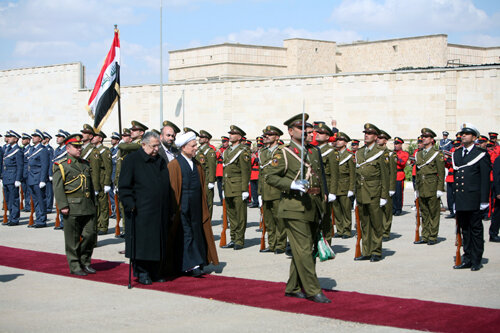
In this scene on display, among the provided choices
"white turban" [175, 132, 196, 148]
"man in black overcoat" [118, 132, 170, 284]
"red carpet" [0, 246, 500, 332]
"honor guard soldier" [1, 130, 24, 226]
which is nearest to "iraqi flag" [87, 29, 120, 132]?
"honor guard soldier" [1, 130, 24, 226]

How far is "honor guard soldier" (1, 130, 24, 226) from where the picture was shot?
1597 centimetres

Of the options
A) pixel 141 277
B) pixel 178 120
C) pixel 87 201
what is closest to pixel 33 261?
pixel 87 201

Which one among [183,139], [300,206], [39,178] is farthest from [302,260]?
[39,178]

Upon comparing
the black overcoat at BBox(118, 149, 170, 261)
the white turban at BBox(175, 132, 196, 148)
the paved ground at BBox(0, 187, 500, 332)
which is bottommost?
the paved ground at BBox(0, 187, 500, 332)

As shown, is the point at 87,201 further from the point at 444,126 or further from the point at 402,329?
the point at 444,126

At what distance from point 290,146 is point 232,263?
319cm

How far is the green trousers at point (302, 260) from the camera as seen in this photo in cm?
745

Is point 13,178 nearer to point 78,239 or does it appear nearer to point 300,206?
point 78,239

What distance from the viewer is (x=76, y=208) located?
9.38 metres

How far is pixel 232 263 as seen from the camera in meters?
10.4

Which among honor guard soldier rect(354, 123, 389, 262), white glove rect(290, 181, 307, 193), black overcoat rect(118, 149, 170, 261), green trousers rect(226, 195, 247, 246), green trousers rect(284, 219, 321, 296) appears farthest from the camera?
green trousers rect(226, 195, 247, 246)

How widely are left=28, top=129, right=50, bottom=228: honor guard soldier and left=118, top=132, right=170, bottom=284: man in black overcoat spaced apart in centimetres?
731

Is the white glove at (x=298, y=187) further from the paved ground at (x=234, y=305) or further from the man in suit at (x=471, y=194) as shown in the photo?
the man in suit at (x=471, y=194)

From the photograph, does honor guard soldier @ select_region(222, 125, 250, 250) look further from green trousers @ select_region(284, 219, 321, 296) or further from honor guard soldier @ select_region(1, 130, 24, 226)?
honor guard soldier @ select_region(1, 130, 24, 226)
